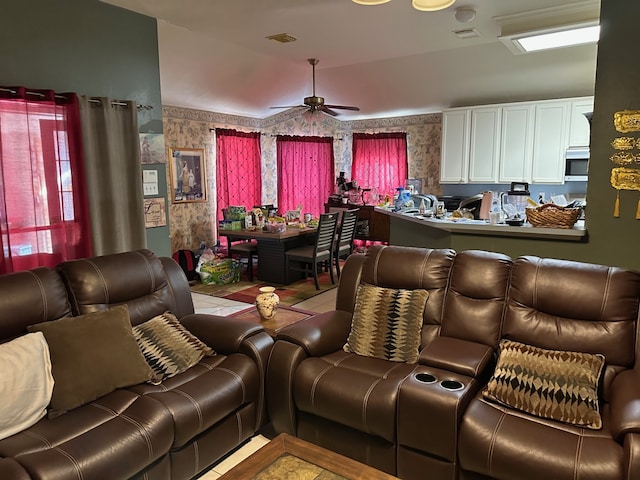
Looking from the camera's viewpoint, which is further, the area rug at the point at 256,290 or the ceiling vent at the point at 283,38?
the area rug at the point at 256,290

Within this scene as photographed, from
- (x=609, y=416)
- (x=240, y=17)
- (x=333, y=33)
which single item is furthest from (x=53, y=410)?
(x=333, y=33)

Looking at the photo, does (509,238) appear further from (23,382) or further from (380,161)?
(380,161)

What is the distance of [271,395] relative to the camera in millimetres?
2484

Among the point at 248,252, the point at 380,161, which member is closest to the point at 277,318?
the point at 248,252

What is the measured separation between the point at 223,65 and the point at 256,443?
4.43 meters

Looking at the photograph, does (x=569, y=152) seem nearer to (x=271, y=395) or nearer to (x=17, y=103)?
(x=271, y=395)

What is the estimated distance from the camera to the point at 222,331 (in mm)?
2639

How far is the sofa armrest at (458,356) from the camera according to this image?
221cm

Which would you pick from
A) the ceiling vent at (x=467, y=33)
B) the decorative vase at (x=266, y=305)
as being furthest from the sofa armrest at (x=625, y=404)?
the ceiling vent at (x=467, y=33)

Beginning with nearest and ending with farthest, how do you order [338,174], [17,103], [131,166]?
1. [17,103]
2. [131,166]
3. [338,174]

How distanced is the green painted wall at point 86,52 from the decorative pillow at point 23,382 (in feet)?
6.11

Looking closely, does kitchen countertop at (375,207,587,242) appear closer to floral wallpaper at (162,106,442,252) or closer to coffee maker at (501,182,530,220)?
coffee maker at (501,182,530,220)

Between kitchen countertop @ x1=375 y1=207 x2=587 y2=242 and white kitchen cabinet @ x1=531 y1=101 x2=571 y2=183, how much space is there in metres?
2.54

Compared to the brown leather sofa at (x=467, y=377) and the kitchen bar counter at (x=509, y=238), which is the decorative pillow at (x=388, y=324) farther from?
the kitchen bar counter at (x=509, y=238)
